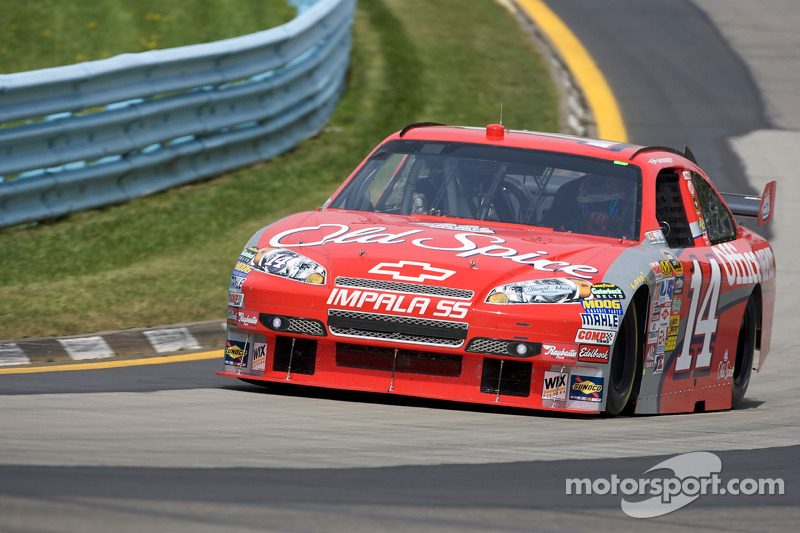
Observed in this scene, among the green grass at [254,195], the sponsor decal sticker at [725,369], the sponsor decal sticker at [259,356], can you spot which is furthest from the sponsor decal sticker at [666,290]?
the green grass at [254,195]

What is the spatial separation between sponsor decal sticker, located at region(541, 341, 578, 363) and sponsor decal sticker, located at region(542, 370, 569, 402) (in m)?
0.08

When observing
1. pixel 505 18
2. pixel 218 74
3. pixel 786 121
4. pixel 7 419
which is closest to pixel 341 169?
pixel 218 74

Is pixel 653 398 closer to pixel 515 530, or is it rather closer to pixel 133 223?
pixel 515 530

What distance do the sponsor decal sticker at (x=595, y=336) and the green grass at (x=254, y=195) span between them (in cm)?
385

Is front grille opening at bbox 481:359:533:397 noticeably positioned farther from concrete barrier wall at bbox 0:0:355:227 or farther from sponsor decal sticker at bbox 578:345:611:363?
concrete barrier wall at bbox 0:0:355:227

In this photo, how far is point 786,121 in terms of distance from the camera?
17.0m

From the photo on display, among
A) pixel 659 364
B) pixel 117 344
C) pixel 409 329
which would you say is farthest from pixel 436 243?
pixel 117 344

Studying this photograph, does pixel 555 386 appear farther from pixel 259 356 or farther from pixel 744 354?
pixel 744 354

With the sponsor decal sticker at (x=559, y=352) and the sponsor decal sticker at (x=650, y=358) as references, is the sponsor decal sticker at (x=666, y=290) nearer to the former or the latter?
the sponsor decal sticker at (x=650, y=358)

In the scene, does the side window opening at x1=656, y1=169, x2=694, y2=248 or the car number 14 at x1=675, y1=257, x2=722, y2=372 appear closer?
the car number 14 at x1=675, y1=257, x2=722, y2=372

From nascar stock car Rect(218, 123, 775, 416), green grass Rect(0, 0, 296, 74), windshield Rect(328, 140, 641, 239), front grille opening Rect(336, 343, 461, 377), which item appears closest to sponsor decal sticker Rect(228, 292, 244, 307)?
nascar stock car Rect(218, 123, 775, 416)

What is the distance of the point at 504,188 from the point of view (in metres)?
6.97

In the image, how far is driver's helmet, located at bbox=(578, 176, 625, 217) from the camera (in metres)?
6.86

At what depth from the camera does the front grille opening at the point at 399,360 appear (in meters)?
5.86
